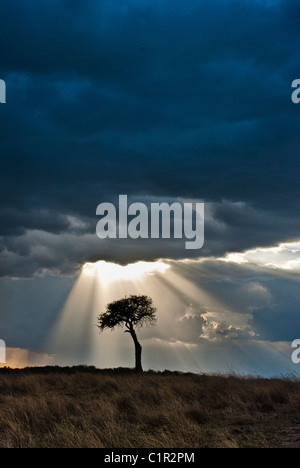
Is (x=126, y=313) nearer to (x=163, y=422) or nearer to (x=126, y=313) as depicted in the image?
(x=126, y=313)

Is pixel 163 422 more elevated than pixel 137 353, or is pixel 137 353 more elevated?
pixel 163 422

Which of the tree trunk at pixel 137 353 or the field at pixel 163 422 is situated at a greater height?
the field at pixel 163 422

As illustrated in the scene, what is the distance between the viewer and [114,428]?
10.9 metres

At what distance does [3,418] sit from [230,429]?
21.7 feet

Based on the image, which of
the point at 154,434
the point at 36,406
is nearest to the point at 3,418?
the point at 36,406

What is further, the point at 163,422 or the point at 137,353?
the point at 137,353

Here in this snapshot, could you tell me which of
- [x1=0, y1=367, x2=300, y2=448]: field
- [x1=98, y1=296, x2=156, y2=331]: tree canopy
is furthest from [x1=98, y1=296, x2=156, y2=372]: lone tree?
[x1=0, y1=367, x2=300, y2=448]: field

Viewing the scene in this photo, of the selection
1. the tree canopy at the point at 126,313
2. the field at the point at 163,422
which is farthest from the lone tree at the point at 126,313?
the field at the point at 163,422

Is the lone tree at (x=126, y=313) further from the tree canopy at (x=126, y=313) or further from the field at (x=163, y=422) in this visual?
the field at (x=163, y=422)

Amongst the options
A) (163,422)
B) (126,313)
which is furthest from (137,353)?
(163,422)

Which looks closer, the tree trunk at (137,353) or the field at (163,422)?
the field at (163,422)

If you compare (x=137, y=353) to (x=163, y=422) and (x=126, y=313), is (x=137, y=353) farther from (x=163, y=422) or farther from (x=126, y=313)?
(x=163, y=422)

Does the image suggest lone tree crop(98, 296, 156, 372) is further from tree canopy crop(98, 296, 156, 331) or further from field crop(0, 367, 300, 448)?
field crop(0, 367, 300, 448)

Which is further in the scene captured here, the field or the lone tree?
the lone tree
